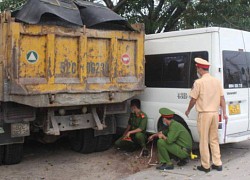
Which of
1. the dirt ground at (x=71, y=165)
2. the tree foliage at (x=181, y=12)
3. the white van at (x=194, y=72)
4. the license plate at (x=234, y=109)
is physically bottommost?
the dirt ground at (x=71, y=165)

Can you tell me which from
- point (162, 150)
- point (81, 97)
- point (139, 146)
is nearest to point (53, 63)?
point (81, 97)

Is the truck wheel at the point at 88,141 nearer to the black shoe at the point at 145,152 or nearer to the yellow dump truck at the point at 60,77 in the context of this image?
the yellow dump truck at the point at 60,77

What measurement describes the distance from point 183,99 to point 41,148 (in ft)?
10.9

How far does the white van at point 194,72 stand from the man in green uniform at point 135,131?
20 cm

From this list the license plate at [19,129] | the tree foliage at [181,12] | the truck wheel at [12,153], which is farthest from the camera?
the tree foliage at [181,12]

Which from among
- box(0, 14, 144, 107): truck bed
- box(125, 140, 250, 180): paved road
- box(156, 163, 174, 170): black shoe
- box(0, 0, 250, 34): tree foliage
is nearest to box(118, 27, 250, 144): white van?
box(125, 140, 250, 180): paved road

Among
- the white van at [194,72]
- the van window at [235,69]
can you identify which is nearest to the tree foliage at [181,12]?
the white van at [194,72]

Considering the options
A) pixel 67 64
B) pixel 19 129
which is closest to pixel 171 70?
pixel 67 64

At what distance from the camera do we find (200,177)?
18.3ft

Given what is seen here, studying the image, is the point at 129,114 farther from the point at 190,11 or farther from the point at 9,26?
the point at 190,11

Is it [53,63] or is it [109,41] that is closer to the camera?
[53,63]

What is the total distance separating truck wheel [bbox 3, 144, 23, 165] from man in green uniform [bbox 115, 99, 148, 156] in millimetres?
1930

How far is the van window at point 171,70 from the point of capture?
671 centimetres

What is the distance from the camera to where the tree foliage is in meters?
10.3
